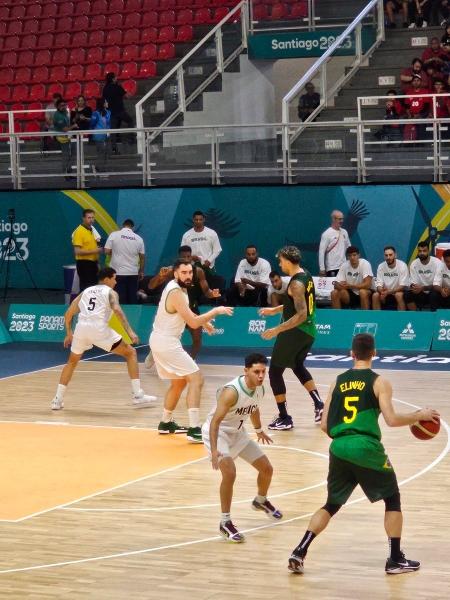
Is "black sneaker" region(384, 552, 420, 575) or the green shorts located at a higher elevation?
the green shorts

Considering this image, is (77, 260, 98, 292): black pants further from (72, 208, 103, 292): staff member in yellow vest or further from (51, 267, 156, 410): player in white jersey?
(51, 267, 156, 410): player in white jersey

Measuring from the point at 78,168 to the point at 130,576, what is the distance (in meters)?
17.1

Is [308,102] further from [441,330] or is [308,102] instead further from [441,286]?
[441,330]

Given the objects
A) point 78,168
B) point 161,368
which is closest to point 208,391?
point 161,368

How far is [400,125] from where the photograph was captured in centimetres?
2273

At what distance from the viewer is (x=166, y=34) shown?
100.0ft

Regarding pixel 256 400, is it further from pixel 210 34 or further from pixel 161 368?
pixel 210 34

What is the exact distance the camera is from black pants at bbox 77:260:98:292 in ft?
80.7

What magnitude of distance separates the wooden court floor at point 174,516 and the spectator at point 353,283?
511 cm

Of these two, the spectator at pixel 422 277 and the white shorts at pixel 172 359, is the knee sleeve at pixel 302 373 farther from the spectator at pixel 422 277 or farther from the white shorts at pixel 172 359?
the spectator at pixel 422 277

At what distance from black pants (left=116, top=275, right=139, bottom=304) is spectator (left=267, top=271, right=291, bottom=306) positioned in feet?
9.01

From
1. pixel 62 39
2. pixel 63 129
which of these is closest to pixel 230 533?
pixel 63 129

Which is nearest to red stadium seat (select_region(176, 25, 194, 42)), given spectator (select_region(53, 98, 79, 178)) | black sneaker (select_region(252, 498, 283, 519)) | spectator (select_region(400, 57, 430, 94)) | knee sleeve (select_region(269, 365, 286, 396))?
spectator (select_region(53, 98, 79, 178))

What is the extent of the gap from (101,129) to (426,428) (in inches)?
678
